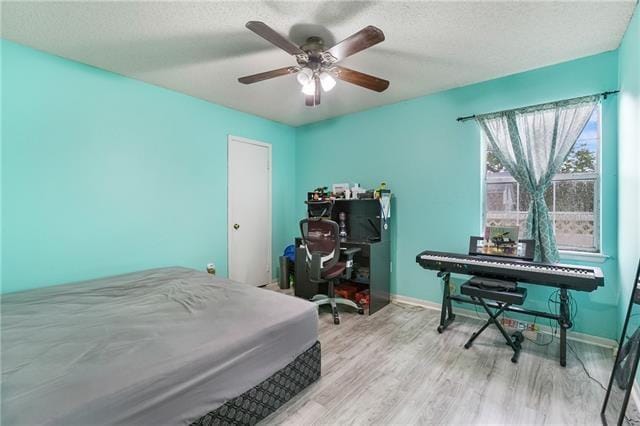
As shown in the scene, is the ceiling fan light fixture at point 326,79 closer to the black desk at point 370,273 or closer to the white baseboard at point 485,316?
the black desk at point 370,273

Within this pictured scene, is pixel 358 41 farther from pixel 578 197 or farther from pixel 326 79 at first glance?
pixel 578 197

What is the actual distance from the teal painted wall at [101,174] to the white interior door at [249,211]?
15 centimetres

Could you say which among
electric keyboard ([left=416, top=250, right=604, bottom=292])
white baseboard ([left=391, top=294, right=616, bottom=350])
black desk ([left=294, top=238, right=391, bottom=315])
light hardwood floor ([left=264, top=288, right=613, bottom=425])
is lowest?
light hardwood floor ([left=264, top=288, right=613, bottom=425])

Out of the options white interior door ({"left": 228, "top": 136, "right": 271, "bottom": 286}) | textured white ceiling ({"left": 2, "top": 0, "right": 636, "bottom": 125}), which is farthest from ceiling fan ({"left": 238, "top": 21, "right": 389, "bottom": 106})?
white interior door ({"left": 228, "top": 136, "right": 271, "bottom": 286})

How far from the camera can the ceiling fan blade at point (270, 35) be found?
158 centimetres

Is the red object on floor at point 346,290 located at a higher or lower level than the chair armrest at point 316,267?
lower

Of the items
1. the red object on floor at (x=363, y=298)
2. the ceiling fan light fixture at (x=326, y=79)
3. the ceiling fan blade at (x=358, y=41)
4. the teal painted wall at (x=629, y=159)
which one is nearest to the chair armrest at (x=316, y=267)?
the red object on floor at (x=363, y=298)

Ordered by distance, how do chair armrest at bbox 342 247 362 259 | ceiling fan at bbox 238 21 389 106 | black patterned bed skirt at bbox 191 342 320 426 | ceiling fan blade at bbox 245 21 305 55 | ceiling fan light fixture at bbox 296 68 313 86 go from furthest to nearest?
chair armrest at bbox 342 247 362 259, ceiling fan light fixture at bbox 296 68 313 86, ceiling fan at bbox 238 21 389 106, ceiling fan blade at bbox 245 21 305 55, black patterned bed skirt at bbox 191 342 320 426

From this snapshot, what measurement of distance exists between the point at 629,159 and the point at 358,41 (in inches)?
82.8

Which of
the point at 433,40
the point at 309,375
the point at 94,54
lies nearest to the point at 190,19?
the point at 94,54

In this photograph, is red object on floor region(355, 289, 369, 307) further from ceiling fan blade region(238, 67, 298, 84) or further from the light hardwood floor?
ceiling fan blade region(238, 67, 298, 84)

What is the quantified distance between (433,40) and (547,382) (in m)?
2.66

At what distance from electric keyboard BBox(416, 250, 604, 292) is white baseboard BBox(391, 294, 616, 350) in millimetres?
716

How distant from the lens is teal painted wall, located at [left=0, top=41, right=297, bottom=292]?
2277 millimetres
